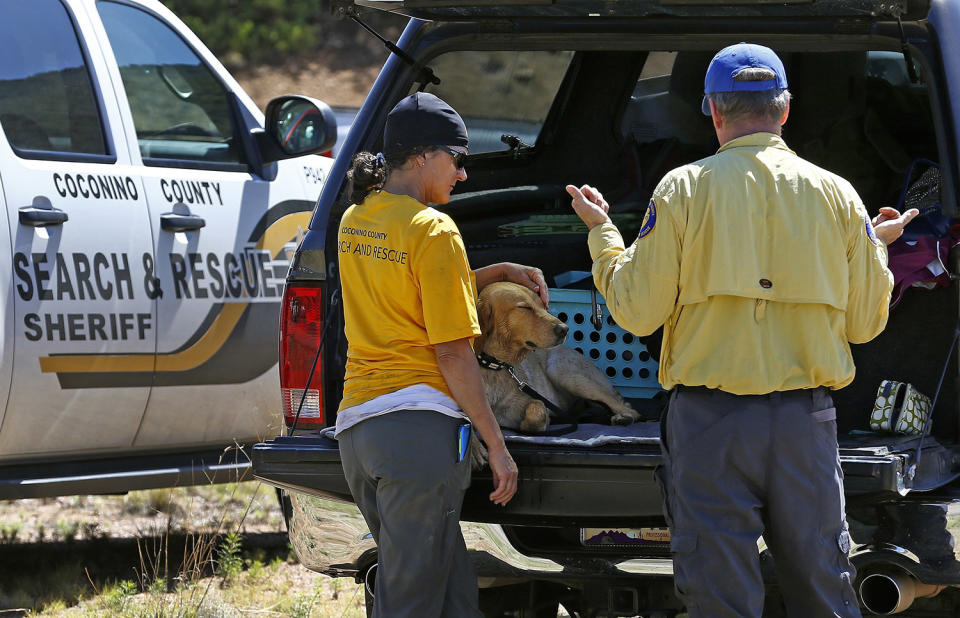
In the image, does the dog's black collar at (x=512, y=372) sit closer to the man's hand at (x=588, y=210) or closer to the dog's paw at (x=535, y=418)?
the dog's paw at (x=535, y=418)

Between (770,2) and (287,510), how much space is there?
8.96ft

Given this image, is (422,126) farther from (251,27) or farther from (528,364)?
(251,27)

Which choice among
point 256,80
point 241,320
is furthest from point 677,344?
point 256,80

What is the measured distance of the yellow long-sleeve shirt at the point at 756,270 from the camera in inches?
116

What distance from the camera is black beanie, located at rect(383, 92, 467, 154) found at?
3.32 m

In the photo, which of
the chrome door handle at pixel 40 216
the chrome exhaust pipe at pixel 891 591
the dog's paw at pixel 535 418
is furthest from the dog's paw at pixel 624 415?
the chrome door handle at pixel 40 216

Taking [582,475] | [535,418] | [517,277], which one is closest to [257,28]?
[517,277]

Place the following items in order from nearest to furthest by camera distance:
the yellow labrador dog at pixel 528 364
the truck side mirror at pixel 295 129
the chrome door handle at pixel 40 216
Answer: the yellow labrador dog at pixel 528 364 < the chrome door handle at pixel 40 216 < the truck side mirror at pixel 295 129

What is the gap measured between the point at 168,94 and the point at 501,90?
1.58 meters

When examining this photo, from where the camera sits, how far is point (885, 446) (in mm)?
3363

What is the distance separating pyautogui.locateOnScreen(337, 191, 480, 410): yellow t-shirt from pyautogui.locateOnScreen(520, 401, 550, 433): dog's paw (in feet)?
1.87

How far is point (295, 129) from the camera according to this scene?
18.7ft

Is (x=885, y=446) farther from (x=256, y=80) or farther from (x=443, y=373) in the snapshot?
(x=256, y=80)

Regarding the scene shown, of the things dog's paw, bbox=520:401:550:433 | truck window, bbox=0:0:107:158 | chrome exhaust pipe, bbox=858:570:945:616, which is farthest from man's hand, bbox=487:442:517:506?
truck window, bbox=0:0:107:158
